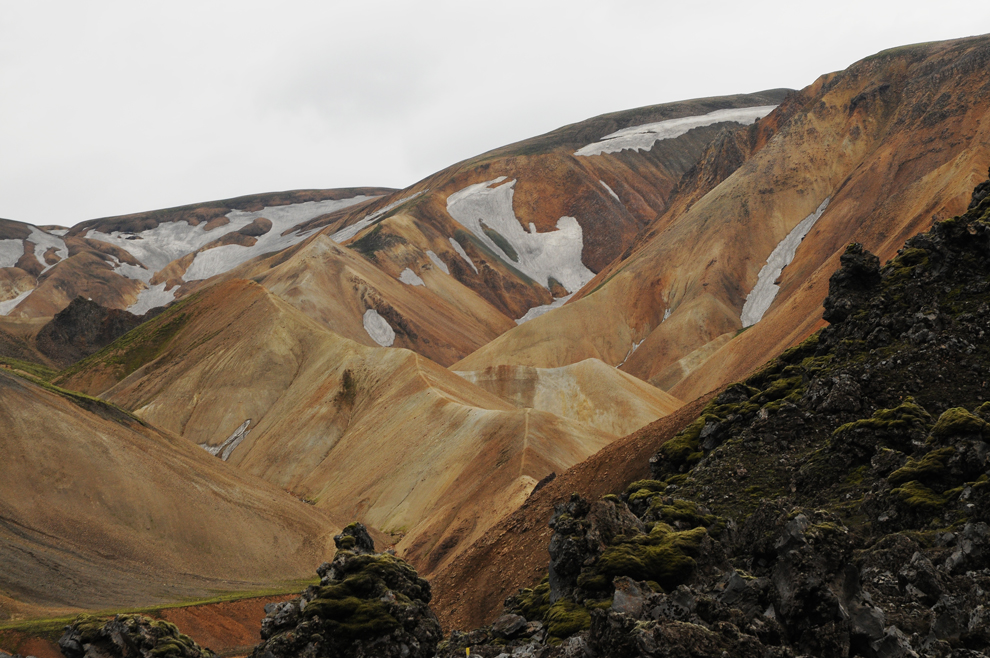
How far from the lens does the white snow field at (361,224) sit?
175 metres

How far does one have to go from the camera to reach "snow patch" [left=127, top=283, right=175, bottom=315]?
191m

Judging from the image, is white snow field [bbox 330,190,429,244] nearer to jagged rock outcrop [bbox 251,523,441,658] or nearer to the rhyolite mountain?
the rhyolite mountain

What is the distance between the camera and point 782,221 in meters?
111

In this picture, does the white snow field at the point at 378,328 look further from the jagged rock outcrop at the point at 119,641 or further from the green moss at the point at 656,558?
the green moss at the point at 656,558

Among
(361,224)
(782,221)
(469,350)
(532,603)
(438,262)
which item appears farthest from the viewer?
(361,224)

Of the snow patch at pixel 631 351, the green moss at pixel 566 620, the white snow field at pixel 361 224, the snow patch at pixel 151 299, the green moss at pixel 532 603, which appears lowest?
the snow patch at pixel 631 351

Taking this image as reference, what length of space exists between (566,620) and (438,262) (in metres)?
135

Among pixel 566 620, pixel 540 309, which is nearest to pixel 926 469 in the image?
pixel 566 620

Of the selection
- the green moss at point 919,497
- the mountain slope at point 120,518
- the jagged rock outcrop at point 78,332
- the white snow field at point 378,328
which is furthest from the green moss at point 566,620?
the jagged rock outcrop at point 78,332

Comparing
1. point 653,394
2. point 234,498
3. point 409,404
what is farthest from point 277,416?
point 653,394

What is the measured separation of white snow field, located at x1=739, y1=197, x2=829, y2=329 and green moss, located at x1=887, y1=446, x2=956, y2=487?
84.9 metres

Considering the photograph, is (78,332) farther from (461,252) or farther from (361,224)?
(361,224)

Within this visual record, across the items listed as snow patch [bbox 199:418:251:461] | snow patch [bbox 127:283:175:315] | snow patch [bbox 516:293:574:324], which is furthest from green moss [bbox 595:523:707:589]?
snow patch [bbox 127:283:175:315]

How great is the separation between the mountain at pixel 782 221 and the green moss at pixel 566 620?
63.6 m
